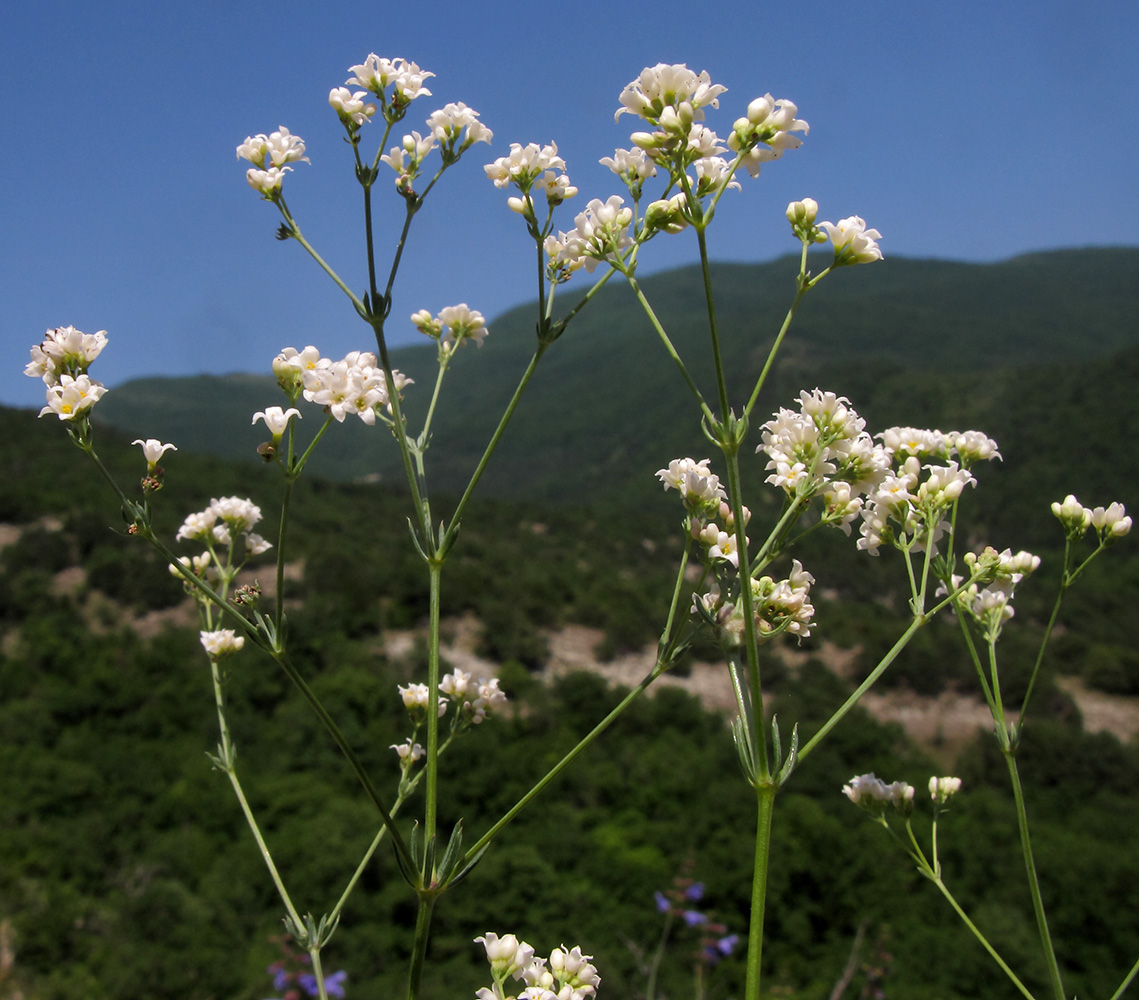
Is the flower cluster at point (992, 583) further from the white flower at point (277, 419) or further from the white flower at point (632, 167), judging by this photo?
the white flower at point (277, 419)

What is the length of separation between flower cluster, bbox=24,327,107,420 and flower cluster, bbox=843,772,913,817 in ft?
7.89

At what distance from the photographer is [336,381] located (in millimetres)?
1922

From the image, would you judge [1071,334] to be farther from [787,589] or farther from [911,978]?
[787,589]

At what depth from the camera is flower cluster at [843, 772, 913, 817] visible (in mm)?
2520

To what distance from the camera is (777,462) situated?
1.95 metres

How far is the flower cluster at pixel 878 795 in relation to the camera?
99.2 inches

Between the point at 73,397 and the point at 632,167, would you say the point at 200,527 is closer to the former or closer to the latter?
the point at 73,397

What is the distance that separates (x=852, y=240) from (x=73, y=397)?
1.89 metres

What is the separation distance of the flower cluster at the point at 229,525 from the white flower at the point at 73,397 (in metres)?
0.94

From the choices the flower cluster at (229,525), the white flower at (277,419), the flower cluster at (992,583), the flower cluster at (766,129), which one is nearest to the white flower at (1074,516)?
the flower cluster at (992,583)

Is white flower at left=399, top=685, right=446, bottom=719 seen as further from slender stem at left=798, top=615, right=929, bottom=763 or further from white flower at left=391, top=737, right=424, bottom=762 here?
slender stem at left=798, top=615, right=929, bottom=763

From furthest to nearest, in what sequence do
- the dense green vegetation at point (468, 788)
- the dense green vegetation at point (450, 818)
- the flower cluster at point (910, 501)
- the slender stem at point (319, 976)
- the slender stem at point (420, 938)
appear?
the dense green vegetation at point (468, 788) < the dense green vegetation at point (450, 818) < the flower cluster at point (910, 501) < the slender stem at point (319, 976) < the slender stem at point (420, 938)

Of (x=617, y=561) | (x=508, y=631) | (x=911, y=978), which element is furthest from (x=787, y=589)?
(x=617, y=561)

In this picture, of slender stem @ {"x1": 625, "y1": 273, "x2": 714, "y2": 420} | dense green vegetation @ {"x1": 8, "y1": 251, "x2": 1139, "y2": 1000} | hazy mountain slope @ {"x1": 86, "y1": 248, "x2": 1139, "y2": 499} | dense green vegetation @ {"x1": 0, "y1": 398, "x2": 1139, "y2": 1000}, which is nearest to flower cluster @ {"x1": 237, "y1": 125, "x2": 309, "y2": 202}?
slender stem @ {"x1": 625, "y1": 273, "x2": 714, "y2": 420}
